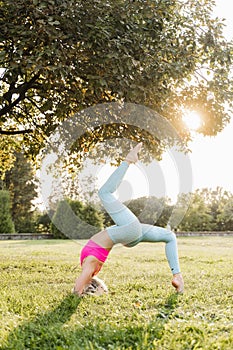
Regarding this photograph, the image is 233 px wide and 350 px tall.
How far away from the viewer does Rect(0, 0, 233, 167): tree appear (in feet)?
23.1

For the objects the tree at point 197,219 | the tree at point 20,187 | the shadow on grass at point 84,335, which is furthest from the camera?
the tree at point 20,187

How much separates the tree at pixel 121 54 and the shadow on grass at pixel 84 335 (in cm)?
378

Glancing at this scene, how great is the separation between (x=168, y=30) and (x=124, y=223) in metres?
4.39

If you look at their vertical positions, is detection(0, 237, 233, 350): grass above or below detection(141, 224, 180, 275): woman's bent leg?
below

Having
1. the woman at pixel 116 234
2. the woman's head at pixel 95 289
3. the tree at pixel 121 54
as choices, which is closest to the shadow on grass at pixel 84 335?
the woman at pixel 116 234

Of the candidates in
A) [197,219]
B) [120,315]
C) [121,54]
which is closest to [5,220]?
[197,219]

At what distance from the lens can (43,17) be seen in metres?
7.09

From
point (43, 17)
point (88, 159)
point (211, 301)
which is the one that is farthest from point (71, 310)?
point (88, 159)

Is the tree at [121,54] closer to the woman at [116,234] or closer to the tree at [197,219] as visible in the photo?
the woman at [116,234]

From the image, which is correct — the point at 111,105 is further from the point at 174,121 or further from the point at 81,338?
the point at 81,338

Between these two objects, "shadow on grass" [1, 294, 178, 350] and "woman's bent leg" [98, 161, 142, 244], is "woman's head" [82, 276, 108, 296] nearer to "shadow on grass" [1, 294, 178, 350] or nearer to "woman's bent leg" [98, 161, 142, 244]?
"woman's bent leg" [98, 161, 142, 244]

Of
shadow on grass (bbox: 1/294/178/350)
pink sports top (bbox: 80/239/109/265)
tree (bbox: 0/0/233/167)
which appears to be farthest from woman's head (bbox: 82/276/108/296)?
tree (bbox: 0/0/233/167)

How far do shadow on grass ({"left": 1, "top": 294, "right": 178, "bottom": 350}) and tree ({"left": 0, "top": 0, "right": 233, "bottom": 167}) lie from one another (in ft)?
12.4

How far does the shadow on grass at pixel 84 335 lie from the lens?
146 inches
